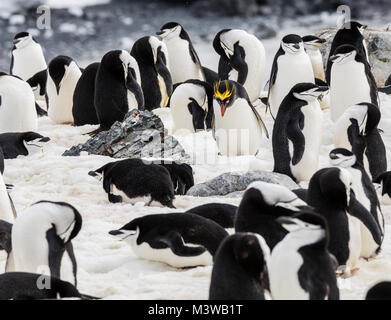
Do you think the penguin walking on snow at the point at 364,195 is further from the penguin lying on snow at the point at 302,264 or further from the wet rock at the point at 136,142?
the wet rock at the point at 136,142

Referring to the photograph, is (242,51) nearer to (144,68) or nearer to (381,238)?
(144,68)

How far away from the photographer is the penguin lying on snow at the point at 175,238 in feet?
12.6

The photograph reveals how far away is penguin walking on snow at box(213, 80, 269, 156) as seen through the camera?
692cm

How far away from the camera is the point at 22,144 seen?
22.6 feet

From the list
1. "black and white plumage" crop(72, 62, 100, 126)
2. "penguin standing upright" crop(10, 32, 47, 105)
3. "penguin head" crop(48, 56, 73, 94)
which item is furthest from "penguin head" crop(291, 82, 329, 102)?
"penguin standing upright" crop(10, 32, 47, 105)

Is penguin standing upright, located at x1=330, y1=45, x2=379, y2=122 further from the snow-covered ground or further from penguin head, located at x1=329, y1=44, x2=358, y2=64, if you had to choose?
the snow-covered ground

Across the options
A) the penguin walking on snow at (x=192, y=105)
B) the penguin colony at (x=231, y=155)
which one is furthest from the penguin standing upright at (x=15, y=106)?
the penguin walking on snow at (x=192, y=105)

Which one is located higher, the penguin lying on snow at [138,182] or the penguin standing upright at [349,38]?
the penguin standing upright at [349,38]

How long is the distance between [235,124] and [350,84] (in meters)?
1.18

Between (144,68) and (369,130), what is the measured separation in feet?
10.4

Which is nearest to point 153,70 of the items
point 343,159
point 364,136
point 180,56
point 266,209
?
point 180,56

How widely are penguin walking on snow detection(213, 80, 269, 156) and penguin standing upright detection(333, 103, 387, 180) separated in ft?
3.34

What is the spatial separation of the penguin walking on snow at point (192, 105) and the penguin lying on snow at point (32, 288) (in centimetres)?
453

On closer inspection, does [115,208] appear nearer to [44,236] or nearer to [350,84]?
[44,236]
